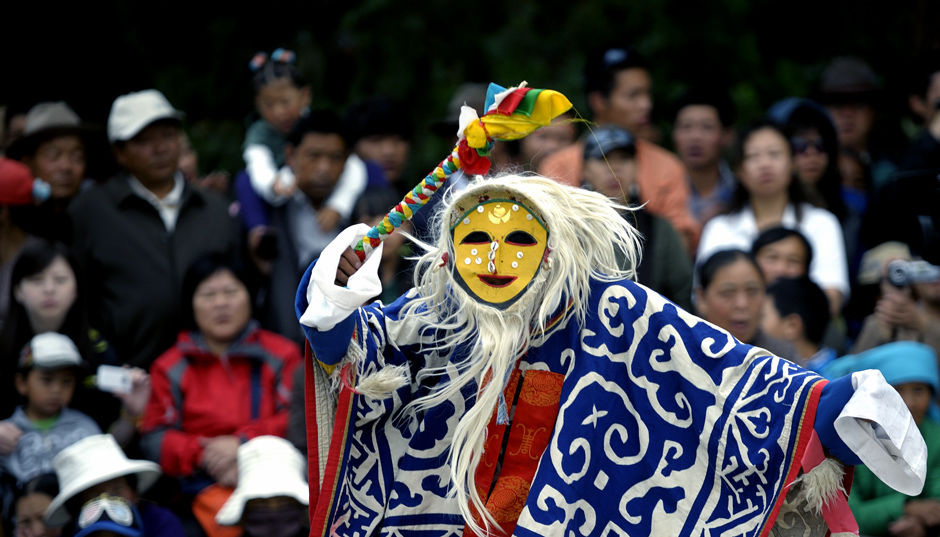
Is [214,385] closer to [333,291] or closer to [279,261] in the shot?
[279,261]

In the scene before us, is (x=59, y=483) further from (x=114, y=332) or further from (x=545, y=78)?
(x=545, y=78)

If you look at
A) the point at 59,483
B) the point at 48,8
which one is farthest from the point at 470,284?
the point at 48,8

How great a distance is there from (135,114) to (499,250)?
117 inches

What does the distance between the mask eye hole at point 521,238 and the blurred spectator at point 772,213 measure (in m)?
2.42

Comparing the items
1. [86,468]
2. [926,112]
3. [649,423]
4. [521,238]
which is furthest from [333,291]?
[926,112]

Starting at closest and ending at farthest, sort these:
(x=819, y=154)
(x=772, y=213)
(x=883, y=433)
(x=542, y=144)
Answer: (x=883, y=433), (x=772, y=213), (x=819, y=154), (x=542, y=144)

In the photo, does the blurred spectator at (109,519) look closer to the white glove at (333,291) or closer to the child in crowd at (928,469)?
the white glove at (333,291)

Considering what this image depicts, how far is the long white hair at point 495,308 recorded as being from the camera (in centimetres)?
379

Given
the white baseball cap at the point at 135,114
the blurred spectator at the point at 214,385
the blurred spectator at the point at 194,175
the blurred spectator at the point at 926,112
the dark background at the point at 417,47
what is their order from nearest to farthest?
1. the blurred spectator at the point at 214,385
2. the blurred spectator at the point at 926,112
3. the white baseball cap at the point at 135,114
4. the blurred spectator at the point at 194,175
5. the dark background at the point at 417,47

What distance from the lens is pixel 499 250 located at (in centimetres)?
381

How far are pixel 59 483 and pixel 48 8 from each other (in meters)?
3.92

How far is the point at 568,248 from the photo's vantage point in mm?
3820

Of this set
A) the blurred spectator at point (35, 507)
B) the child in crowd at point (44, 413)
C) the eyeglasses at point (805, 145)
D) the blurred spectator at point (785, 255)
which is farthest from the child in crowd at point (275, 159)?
the eyeglasses at point (805, 145)

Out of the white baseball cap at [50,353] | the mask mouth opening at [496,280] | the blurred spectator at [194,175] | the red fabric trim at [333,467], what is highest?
the blurred spectator at [194,175]
